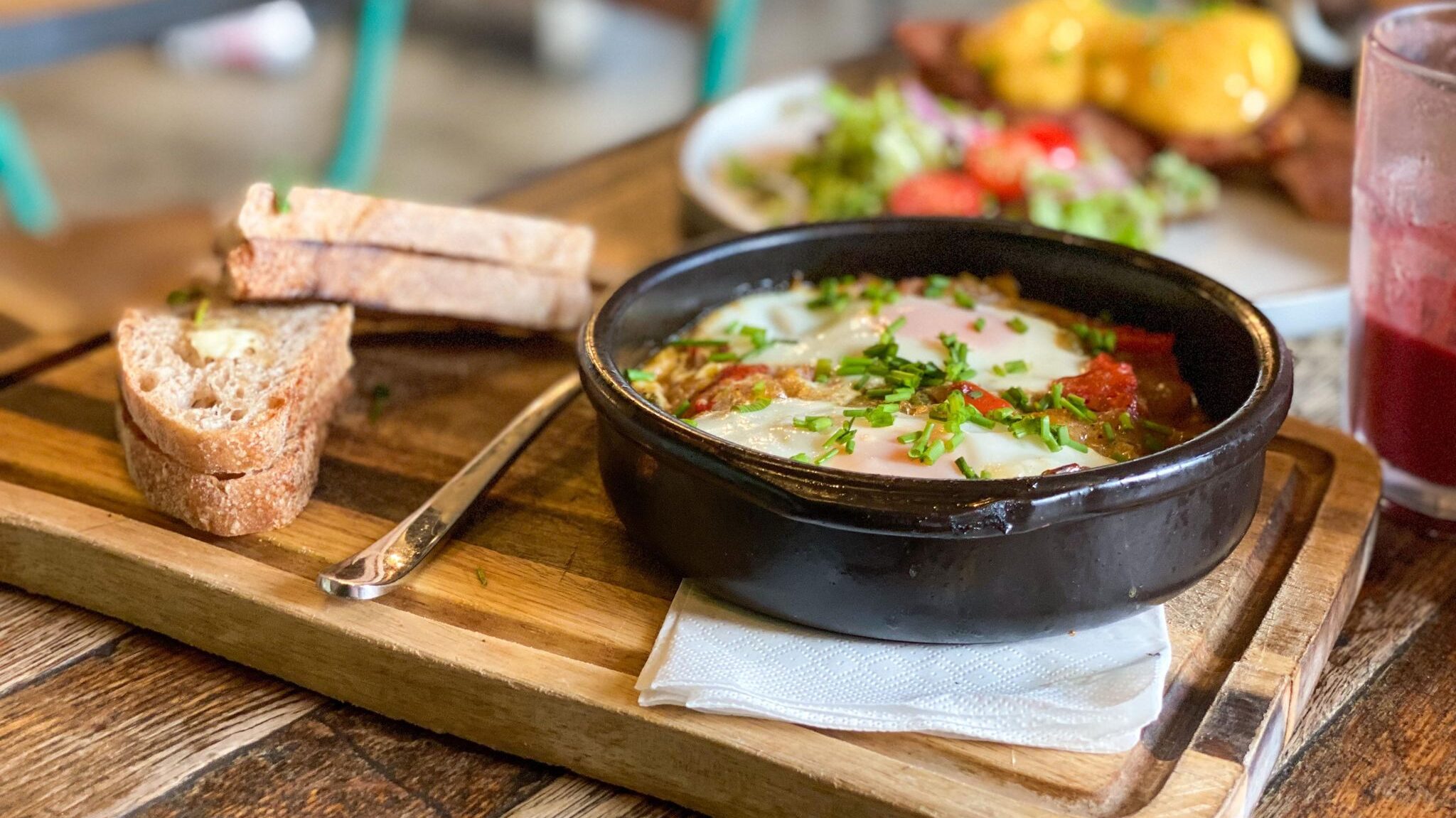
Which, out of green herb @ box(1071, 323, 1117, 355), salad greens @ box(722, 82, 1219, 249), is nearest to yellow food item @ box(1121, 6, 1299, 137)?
salad greens @ box(722, 82, 1219, 249)

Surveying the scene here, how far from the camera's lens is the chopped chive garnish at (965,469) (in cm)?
149

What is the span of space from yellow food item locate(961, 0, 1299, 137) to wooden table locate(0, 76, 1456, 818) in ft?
6.81

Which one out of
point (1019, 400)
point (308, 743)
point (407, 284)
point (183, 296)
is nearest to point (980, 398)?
point (1019, 400)

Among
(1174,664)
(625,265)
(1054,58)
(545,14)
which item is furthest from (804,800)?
(545,14)

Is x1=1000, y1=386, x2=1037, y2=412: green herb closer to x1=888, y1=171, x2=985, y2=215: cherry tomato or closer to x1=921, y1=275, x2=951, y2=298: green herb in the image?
x1=921, y1=275, x2=951, y2=298: green herb

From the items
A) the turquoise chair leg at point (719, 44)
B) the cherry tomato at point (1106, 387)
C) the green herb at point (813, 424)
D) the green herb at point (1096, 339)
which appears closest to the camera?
the green herb at point (813, 424)

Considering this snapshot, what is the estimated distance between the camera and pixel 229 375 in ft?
6.40

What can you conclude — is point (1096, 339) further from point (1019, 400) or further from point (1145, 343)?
point (1019, 400)

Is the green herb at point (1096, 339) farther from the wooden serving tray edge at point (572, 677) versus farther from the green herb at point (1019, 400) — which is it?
the wooden serving tray edge at point (572, 677)

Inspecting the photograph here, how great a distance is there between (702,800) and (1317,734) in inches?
30.5

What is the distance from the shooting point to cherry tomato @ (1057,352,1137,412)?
5.69ft

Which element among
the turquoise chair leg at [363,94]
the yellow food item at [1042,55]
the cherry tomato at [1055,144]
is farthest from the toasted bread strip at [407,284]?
the turquoise chair leg at [363,94]

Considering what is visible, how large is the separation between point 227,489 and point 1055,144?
2.45m

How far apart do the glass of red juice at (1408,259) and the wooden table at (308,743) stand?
10.8 inches
